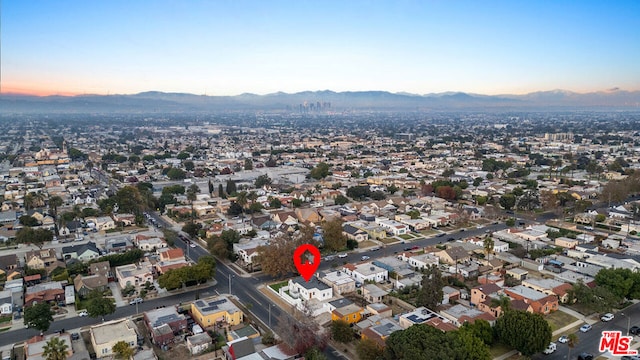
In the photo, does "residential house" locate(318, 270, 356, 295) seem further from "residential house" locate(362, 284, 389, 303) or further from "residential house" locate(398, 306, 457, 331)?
"residential house" locate(398, 306, 457, 331)

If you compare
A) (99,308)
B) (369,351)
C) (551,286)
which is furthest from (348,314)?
(99,308)

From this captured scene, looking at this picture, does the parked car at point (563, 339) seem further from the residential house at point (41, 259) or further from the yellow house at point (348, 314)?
the residential house at point (41, 259)

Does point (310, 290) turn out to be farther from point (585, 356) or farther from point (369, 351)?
point (585, 356)

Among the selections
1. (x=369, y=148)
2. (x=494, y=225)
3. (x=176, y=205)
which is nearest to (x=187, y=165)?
(x=176, y=205)

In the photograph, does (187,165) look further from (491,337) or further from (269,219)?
(491,337)

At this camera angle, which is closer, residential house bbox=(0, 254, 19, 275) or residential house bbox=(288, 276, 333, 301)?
residential house bbox=(288, 276, 333, 301)

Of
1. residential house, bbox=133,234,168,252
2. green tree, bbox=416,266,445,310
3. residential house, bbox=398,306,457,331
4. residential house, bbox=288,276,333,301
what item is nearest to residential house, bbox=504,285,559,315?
green tree, bbox=416,266,445,310
